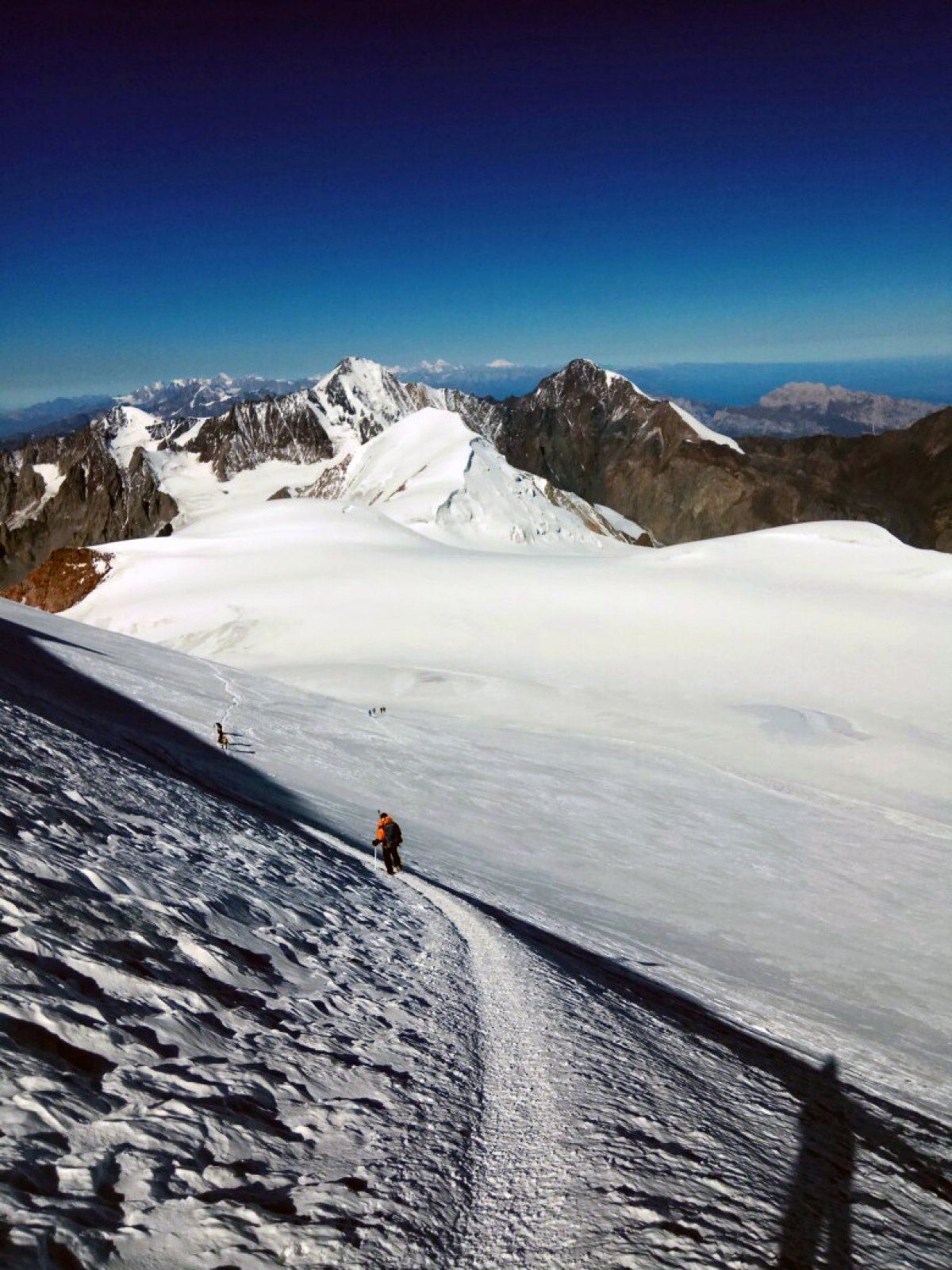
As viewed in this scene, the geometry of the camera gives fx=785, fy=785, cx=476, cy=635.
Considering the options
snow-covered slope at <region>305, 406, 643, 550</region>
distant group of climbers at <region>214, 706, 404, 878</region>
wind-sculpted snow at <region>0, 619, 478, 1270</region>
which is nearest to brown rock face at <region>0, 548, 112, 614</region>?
snow-covered slope at <region>305, 406, 643, 550</region>

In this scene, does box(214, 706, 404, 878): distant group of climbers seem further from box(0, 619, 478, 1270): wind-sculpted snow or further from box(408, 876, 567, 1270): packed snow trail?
box(408, 876, 567, 1270): packed snow trail

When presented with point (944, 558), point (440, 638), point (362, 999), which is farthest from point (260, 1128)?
point (944, 558)

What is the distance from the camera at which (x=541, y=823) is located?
58.1 ft

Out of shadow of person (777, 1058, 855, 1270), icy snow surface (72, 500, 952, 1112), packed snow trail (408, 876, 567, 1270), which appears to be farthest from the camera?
icy snow surface (72, 500, 952, 1112)

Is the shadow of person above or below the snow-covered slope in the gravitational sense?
below

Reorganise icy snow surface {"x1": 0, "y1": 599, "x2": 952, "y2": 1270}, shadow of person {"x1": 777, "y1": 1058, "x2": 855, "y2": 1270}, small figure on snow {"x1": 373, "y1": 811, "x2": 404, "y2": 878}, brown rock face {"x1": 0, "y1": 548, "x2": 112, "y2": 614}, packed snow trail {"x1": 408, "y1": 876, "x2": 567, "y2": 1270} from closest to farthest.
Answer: icy snow surface {"x1": 0, "y1": 599, "x2": 952, "y2": 1270} < packed snow trail {"x1": 408, "y1": 876, "x2": 567, "y2": 1270} < shadow of person {"x1": 777, "y1": 1058, "x2": 855, "y2": 1270} < small figure on snow {"x1": 373, "y1": 811, "x2": 404, "y2": 878} < brown rock face {"x1": 0, "y1": 548, "x2": 112, "y2": 614}

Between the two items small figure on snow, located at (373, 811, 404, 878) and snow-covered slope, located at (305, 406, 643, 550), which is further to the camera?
snow-covered slope, located at (305, 406, 643, 550)

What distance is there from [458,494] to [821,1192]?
94113mm

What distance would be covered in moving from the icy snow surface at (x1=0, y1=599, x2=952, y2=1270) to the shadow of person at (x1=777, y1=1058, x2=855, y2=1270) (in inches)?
0.9

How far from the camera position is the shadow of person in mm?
4059

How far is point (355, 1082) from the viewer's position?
16.6ft

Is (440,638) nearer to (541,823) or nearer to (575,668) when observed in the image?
(575,668)

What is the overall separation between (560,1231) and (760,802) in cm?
1896

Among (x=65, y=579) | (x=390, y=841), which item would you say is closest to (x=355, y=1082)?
(x=390, y=841)
